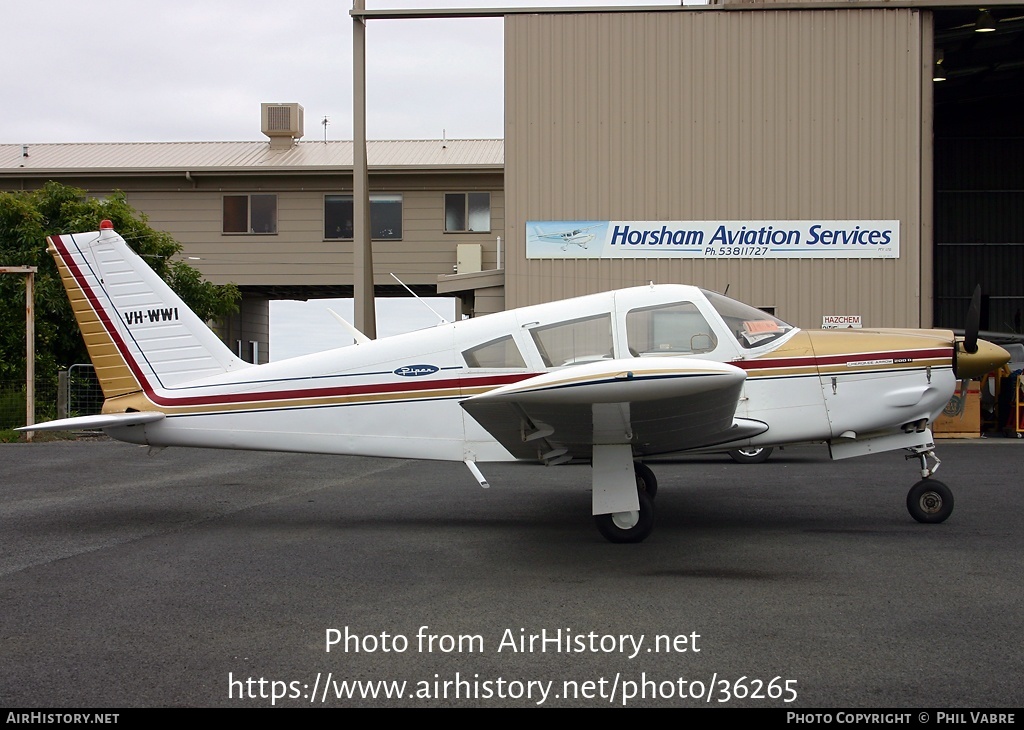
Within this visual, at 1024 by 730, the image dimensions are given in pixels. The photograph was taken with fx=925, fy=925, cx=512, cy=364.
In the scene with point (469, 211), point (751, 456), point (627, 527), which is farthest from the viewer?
point (469, 211)

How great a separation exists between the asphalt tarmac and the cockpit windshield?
1.57m

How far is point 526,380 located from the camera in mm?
7062

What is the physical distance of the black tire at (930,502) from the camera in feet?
24.8

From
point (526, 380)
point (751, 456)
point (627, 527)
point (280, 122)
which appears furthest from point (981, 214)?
point (526, 380)

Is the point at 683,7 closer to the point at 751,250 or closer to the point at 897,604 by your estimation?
the point at 751,250

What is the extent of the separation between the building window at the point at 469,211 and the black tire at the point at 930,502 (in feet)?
55.8

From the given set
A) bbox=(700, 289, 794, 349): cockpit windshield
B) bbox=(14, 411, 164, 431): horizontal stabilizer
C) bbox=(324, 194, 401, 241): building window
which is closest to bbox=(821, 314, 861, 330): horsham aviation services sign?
bbox=(700, 289, 794, 349): cockpit windshield

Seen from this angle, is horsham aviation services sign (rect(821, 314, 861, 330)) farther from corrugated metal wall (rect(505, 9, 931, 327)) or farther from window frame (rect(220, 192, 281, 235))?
window frame (rect(220, 192, 281, 235))

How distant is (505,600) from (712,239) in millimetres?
13230

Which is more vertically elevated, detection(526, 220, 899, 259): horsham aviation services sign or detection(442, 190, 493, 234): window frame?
detection(442, 190, 493, 234): window frame

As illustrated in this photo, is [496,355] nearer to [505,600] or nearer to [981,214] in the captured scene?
[505,600]

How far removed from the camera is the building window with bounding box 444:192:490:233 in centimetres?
2356

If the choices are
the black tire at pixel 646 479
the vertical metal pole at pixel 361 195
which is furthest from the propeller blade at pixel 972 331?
the vertical metal pole at pixel 361 195
